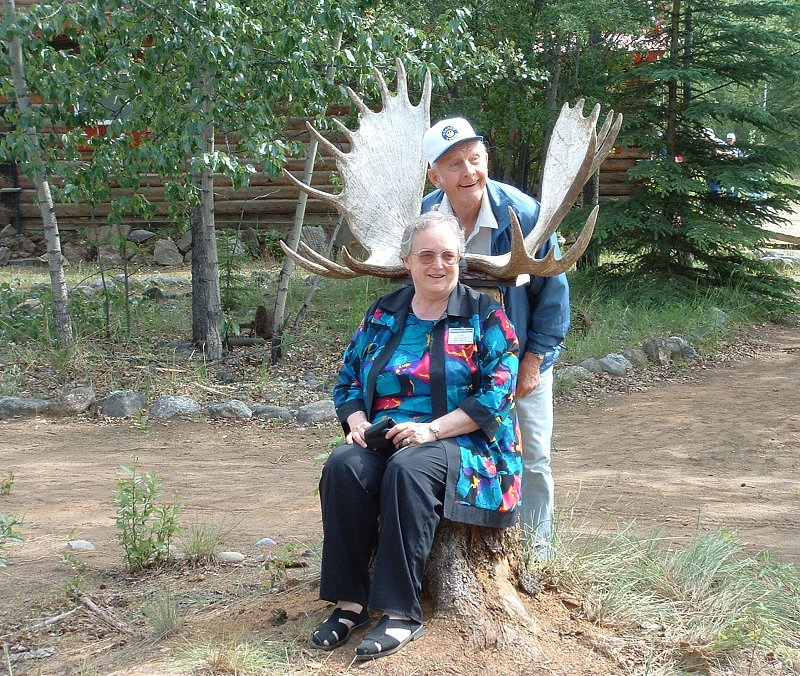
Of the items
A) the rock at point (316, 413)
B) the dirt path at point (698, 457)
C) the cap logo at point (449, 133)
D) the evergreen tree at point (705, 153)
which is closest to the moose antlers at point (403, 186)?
the cap logo at point (449, 133)

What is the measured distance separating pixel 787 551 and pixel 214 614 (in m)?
2.90

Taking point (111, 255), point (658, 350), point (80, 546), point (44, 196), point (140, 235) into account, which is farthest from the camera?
point (140, 235)

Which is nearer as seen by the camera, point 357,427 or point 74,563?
point 357,427

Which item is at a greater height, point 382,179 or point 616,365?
point 382,179

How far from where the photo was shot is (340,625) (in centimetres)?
329

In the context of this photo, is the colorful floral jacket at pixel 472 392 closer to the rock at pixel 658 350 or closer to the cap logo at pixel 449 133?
the cap logo at pixel 449 133

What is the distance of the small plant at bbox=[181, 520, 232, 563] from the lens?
15.0ft

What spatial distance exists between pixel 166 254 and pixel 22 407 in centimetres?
784

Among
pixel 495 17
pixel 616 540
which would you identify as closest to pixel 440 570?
pixel 616 540

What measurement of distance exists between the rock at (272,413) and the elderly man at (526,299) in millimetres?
4145

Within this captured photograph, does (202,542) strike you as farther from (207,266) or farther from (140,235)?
(140,235)

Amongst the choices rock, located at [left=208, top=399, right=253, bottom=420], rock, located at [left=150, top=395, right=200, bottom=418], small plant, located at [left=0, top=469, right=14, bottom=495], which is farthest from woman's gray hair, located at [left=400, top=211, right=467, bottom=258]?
rock, located at [left=150, top=395, right=200, bottom=418]

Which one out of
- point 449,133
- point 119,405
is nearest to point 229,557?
point 449,133

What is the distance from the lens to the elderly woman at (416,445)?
3168mm
